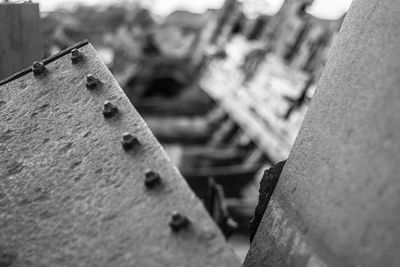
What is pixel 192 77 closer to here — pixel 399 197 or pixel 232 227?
pixel 232 227

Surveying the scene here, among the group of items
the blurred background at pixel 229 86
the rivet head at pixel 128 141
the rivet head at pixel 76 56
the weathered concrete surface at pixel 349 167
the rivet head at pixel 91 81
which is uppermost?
the blurred background at pixel 229 86

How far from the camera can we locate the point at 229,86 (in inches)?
369

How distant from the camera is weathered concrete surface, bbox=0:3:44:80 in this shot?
8.77ft

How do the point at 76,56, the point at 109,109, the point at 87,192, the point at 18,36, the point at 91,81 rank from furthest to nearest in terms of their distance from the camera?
the point at 18,36
the point at 76,56
the point at 91,81
the point at 109,109
the point at 87,192

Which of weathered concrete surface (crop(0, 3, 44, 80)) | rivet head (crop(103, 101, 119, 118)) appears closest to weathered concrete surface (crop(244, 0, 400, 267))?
rivet head (crop(103, 101, 119, 118))

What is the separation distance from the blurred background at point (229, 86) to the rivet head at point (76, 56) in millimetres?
1186

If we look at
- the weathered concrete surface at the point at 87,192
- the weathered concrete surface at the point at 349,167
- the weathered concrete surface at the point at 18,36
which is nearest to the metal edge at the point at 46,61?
the weathered concrete surface at the point at 87,192

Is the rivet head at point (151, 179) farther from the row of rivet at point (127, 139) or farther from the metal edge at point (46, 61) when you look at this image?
the metal edge at point (46, 61)

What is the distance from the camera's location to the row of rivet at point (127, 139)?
1250 millimetres

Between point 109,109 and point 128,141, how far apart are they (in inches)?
7.9

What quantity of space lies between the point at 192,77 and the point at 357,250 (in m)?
10.2

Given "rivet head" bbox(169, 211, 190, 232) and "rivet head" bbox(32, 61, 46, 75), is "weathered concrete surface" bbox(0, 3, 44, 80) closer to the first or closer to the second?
"rivet head" bbox(32, 61, 46, 75)

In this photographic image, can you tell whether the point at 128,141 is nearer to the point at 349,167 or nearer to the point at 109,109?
the point at 109,109

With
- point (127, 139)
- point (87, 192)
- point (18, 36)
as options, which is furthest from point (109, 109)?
point (18, 36)
